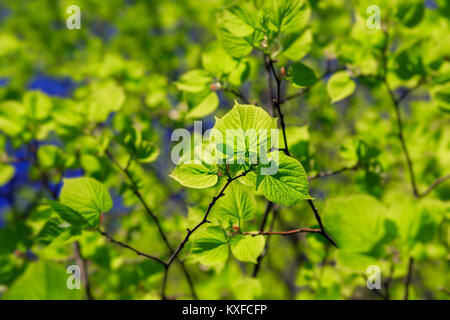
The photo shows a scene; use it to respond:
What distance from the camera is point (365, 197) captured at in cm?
100

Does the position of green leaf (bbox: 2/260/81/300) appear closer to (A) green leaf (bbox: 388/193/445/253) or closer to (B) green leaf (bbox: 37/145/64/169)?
(B) green leaf (bbox: 37/145/64/169)

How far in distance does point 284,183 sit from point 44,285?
2.28 ft

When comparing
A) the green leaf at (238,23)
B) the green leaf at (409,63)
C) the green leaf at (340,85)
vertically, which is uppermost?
the green leaf at (409,63)

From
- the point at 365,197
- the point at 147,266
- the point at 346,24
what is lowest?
the point at 147,266

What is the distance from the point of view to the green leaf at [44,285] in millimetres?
836

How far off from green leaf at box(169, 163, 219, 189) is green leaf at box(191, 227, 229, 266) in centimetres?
15

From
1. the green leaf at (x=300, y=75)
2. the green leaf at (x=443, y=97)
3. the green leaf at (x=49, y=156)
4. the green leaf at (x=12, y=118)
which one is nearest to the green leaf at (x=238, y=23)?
the green leaf at (x=300, y=75)

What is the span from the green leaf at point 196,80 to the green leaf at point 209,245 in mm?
489

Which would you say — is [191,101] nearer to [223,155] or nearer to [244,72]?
[244,72]

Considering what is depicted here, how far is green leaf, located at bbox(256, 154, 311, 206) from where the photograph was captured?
0.65m

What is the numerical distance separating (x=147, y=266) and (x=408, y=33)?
1.60m

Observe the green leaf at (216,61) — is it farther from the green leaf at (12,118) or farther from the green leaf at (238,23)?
the green leaf at (12,118)

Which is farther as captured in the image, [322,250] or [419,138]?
[419,138]
